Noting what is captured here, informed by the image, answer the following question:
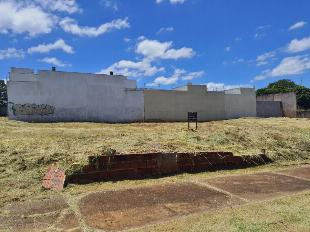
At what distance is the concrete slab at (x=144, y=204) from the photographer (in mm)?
3887

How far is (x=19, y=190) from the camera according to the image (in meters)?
4.91

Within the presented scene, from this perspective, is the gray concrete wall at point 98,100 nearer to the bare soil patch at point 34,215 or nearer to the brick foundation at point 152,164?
the brick foundation at point 152,164

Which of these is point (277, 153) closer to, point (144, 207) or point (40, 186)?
point (144, 207)

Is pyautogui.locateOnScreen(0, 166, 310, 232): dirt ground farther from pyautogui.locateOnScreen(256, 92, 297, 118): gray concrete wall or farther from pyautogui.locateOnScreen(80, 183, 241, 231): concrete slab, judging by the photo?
pyautogui.locateOnScreen(256, 92, 297, 118): gray concrete wall

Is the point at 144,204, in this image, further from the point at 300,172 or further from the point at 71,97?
the point at 71,97

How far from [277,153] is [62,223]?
5739mm

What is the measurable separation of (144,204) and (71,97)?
2026 centimetres

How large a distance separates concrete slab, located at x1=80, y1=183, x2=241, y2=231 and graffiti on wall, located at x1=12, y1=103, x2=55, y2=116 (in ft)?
60.4

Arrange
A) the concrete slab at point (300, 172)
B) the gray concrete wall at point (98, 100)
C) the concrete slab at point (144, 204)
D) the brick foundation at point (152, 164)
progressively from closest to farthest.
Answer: the concrete slab at point (144, 204) < the brick foundation at point (152, 164) < the concrete slab at point (300, 172) < the gray concrete wall at point (98, 100)

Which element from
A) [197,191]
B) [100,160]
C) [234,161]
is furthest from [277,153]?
[100,160]

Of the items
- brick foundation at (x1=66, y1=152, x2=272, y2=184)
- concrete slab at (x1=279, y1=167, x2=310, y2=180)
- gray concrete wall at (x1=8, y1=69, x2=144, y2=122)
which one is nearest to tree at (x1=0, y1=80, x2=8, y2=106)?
gray concrete wall at (x1=8, y1=69, x2=144, y2=122)

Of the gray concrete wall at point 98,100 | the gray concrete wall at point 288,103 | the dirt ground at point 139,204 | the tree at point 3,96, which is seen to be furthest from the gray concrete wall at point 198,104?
the dirt ground at point 139,204

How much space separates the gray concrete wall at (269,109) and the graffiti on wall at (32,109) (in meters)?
21.1

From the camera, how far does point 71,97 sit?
2383 cm
